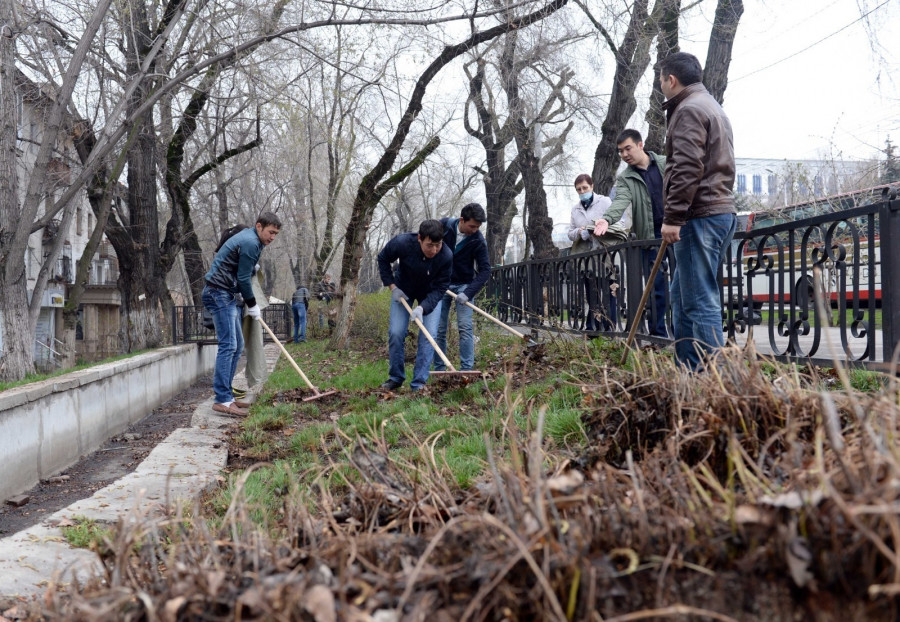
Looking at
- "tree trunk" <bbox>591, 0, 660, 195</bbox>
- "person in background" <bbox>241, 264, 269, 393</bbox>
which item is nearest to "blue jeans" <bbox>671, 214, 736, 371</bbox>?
"person in background" <bbox>241, 264, 269, 393</bbox>

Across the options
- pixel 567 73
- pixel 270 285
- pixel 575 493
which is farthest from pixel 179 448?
pixel 270 285

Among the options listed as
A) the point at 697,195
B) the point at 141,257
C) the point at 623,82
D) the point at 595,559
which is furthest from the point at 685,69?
the point at 141,257

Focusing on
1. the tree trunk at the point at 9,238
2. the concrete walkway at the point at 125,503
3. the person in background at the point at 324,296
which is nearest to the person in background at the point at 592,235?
the concrete walkway at the point at 125,503

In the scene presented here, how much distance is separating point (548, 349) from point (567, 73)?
792 cm

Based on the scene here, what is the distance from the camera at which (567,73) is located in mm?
13984

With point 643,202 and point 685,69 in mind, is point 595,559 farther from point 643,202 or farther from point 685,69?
point 643,202

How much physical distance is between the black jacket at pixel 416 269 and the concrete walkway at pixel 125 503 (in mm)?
2263

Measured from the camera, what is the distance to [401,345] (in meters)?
7.86

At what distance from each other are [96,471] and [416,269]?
3.53 metres

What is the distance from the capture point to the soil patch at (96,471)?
4.64 meters

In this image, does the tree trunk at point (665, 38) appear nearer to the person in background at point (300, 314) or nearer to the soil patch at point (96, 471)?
the soil patch at point (96, 471)

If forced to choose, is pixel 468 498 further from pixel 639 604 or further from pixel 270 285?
pixel 270 285

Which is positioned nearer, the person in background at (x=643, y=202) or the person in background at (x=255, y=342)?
the person in background at (x=643, y=202)

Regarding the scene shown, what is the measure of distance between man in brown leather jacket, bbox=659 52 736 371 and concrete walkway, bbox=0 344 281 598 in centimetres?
315
